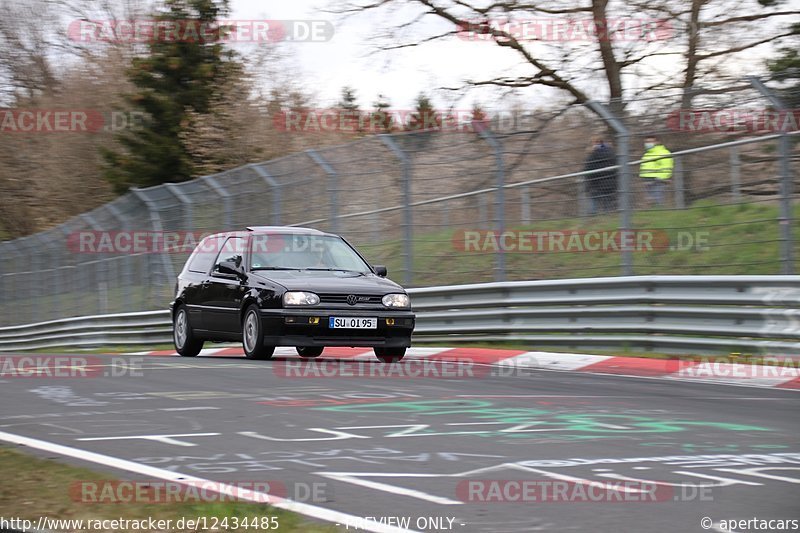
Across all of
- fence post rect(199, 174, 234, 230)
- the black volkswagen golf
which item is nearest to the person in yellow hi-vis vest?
the black volkswagen golf

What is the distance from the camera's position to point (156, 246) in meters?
23.4

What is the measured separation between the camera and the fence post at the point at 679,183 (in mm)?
13266

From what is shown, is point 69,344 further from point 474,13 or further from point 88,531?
point 88,531

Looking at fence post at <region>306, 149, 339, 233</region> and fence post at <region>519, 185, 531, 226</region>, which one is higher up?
fence post at <region>306, 149, 339, 233</region>

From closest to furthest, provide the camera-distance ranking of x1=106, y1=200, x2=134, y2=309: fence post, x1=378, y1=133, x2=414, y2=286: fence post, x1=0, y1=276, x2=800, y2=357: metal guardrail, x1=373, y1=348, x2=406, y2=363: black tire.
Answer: x1=0, y1=276, x2=800, y2=357: metal guardrail < x1=373, y1=348, x2=406, y2=363: black tire < x1=378, y1=133, x2=414, y2=286: fence post < x1=106, y1=200, x2=134, y2=309: fence post

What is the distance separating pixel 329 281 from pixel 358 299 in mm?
444

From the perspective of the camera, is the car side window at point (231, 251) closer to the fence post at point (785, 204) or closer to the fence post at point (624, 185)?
the fence post at point (624, 185)

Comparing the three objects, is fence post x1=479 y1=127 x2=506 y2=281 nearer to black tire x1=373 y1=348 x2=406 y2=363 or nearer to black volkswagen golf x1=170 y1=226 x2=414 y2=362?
black volkswagen golf x1=170 y1=226 x2=414 y2=362

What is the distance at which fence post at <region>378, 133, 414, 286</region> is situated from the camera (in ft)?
54.9

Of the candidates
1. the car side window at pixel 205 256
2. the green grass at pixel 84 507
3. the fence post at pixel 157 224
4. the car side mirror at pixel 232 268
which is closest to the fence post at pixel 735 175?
the car side mirror at pixel 232 268

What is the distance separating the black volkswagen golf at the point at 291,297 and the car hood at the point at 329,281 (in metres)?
0.01

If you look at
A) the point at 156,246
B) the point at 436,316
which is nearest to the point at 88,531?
the point at 436,316

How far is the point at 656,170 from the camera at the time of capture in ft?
44.7

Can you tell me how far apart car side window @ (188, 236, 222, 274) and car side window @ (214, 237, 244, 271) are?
0.66 feet
